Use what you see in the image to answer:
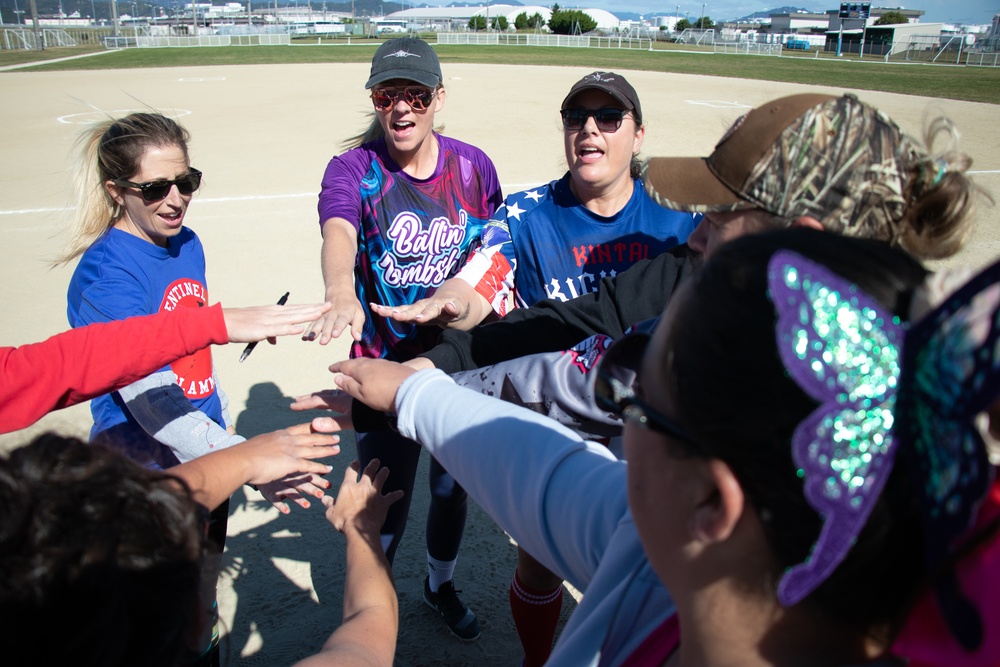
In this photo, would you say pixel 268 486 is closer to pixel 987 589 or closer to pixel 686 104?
pixel 987 589

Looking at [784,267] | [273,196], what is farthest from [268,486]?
[273,196]

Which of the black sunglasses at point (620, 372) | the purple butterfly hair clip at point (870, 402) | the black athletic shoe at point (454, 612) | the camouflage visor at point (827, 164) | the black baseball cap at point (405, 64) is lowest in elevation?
the black athletic shoe at point (454, 612)

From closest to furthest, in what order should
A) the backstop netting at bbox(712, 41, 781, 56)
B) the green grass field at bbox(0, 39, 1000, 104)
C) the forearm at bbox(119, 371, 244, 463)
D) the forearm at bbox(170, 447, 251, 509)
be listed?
the forearm at bbox(170, 447, 251, 509) < the forearm at bbox(119, 371, 244, 463) < the green grass field at bbox(0, 39, 1000, 104) < the backstop netting at bbox(712, 41, 781, 56)

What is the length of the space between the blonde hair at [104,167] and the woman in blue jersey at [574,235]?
1.45m

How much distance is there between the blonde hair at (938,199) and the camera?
157 cm

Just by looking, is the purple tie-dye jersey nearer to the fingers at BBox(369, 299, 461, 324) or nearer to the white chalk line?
the fingers at BBox(369, 299, 461, 324)

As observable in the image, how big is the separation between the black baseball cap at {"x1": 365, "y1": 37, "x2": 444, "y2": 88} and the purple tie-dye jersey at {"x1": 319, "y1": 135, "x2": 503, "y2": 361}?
32 cm

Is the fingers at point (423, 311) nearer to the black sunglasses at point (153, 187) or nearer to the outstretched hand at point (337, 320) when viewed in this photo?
the outstretched hand at point (337, 320)

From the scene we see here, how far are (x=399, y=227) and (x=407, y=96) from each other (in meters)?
0.58

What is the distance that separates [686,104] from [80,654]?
62.0 ft

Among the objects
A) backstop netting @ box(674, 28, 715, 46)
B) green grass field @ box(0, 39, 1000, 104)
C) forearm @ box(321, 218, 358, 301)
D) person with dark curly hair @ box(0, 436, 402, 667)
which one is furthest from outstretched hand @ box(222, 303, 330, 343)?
backstop netting @ box(674, 28, 715, 46)

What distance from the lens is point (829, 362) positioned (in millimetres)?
826

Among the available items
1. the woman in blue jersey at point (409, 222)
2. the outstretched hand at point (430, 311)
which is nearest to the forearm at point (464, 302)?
the outstretched hand at point (430, 311)

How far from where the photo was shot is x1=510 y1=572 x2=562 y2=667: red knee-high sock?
277 cm
